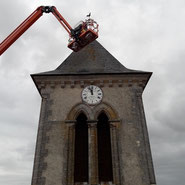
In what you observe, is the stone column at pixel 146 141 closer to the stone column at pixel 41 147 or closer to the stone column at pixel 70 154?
the stone column at pixel 70 154

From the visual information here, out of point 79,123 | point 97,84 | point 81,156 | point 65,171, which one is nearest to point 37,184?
point 65,171

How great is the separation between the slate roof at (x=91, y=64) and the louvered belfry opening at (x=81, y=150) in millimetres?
2940

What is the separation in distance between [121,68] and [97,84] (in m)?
2.40

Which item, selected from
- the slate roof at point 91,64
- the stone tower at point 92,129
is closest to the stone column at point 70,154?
the stone tower at point 92,129

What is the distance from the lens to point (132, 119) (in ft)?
38.1

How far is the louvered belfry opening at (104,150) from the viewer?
1135 centimetres

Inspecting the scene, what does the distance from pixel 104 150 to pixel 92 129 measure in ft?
4.93

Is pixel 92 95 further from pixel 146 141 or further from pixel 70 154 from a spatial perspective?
pixel 146 141

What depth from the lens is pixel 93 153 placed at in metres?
10.8

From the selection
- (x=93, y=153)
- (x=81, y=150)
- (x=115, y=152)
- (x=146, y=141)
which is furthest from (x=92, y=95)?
(x=146, y=141)

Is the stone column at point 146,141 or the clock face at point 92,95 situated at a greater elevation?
the clock face at point 92,95

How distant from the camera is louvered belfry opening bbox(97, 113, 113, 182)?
447 inches

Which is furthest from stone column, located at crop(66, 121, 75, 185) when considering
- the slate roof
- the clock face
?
the slate roof

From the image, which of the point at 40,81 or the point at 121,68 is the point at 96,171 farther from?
the point at 121,68
